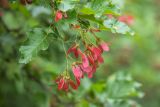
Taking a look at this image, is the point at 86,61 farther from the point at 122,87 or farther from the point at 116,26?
the point at 122,87

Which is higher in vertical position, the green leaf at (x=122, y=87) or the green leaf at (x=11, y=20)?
the green leaf at (x=11, y=20)

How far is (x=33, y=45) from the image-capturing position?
1.69 meters

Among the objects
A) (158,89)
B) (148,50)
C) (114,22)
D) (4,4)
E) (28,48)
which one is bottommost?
(158,89)

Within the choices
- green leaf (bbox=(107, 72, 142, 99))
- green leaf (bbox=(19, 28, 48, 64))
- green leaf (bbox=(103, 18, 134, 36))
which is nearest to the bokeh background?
green leaf (bbox=(107, 72, 142, 99))

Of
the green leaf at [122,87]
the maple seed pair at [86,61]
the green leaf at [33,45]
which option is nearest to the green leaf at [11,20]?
the green leaf at [122,87]

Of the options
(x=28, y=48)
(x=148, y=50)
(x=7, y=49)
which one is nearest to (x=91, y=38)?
(x=28, y=48)

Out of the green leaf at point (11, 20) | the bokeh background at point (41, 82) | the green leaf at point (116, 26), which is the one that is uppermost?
the green leaf at point (116, 26)

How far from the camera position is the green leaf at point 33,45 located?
1.65 m

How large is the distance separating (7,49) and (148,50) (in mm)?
1980

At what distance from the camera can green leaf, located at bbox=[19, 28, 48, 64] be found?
65.0 inches

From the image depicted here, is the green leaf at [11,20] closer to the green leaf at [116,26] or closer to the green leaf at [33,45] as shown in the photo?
the green leaf at [33,45]

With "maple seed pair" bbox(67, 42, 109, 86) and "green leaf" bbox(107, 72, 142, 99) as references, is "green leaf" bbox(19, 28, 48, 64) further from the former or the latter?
"green leaf" bbox(107, 72, 142, 99)

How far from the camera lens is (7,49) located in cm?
263

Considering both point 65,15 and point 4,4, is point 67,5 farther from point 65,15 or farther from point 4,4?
point 4,4
